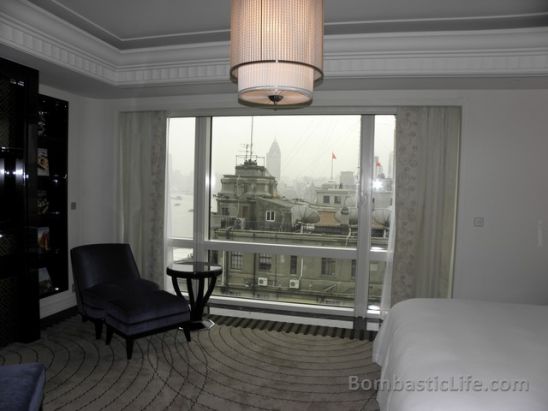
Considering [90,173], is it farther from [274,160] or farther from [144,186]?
[274,160]

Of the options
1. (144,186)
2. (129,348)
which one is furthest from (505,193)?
(144,186)

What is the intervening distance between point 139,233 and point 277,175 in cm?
179

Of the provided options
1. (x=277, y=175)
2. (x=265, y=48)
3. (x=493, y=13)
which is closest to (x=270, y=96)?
(x=265, y=48)

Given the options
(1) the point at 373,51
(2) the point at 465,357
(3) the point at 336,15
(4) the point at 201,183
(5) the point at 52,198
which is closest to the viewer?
(2) the point at 465,357

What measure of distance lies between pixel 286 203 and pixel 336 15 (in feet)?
7.00

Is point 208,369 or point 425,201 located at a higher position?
point 425,201

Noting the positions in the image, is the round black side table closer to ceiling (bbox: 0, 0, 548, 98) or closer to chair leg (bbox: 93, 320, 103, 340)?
chair leg (bbox: 93, 320, 103, 340)

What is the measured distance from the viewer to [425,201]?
407 cm

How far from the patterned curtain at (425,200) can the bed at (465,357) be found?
1259 millimetres

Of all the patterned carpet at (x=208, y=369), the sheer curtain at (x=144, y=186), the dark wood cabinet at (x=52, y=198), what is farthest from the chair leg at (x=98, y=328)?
the sheer curtain at (x=144, y=186)

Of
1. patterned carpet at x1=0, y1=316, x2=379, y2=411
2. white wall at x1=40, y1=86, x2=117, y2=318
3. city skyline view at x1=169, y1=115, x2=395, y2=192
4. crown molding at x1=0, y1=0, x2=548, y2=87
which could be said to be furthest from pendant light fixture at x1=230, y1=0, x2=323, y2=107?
white wall at x1=40, y1=86, x2=117, y2=318

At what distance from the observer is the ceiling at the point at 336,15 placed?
2.95 meters

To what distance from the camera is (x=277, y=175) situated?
469 centimetres

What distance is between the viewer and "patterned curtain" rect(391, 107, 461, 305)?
4008mm
